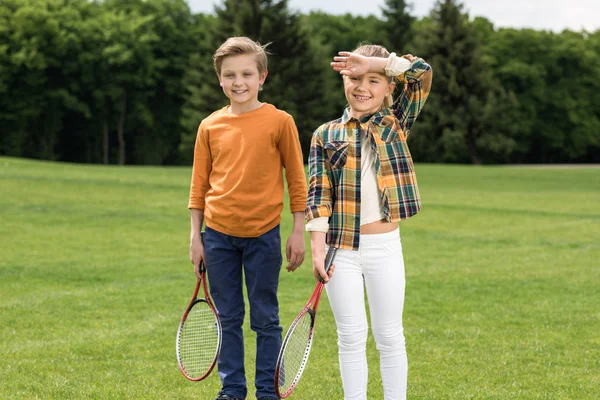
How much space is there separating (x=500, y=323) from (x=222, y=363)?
4041 millimetres

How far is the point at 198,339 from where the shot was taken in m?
5.25

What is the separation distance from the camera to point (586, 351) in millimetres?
7203

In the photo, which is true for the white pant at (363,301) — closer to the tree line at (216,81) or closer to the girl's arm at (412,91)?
the girl's arm at (412,91)

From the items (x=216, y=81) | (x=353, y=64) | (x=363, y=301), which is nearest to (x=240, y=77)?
(x=353, y=64)

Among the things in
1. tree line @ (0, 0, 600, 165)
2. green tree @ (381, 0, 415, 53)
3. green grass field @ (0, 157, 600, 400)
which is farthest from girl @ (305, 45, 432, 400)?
green tree @ (381, 0, 415, 53)

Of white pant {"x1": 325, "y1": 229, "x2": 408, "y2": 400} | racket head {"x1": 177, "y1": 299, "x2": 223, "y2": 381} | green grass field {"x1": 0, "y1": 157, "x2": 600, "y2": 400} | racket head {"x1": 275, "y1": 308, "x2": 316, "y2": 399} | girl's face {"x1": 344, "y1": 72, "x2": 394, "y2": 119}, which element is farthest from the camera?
green grass field {"x1": 0, "y1": 157, "x2": 600, "y2": 400}

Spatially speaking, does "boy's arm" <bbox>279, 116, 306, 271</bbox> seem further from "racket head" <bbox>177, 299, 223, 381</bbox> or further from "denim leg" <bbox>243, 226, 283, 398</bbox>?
"racket head" <bbox>177, 299, 223, 381</bbox>

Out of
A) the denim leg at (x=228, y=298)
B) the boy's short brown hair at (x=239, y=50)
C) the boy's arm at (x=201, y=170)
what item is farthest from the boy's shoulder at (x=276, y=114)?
the denim leg at (x=228, y=298)

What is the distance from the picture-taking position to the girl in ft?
14.4

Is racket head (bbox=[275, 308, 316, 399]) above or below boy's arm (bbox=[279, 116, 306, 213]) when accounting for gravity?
below

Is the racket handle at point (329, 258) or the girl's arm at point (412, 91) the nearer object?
the racket handle at point (329, 258)

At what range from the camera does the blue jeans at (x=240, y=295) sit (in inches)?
198

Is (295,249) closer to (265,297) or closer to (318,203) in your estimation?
(265,297)

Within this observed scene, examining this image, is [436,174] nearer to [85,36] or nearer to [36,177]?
[36,177]
